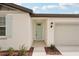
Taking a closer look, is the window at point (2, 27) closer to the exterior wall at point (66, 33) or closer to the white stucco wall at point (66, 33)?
the exterior wall at point (66, 33)

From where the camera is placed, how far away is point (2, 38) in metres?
11.3

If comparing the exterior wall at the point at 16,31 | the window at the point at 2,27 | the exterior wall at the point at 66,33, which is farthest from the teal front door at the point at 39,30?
the window at the point at 2,27

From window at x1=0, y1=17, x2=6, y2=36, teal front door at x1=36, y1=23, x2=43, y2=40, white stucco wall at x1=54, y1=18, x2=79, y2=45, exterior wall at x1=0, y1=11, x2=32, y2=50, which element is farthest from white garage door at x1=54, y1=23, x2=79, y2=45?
teal front door at x1=36, y1=23, x2=43, y2=40

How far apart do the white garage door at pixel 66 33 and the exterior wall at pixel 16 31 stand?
4.61 metres

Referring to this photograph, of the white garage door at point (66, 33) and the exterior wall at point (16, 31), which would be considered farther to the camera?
the white garage door at point (66, 33)

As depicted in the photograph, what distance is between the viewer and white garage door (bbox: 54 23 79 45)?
15.4 meters

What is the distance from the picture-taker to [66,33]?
15.6 metres

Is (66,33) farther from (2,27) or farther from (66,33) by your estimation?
(2,27)

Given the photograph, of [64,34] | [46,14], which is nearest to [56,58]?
[46,14]

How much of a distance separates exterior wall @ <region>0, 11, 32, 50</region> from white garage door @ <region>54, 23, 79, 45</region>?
15.1 ft

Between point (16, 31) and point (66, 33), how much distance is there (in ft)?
19.3

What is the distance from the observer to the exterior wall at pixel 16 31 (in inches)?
443

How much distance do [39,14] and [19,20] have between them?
2.22 meters

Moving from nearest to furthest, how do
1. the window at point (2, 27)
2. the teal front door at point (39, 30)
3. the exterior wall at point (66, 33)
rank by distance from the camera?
1. the window at point (2, 27)
2. the exterior wall at point (66, 33)
3. the teal front door at point (39, 30)
